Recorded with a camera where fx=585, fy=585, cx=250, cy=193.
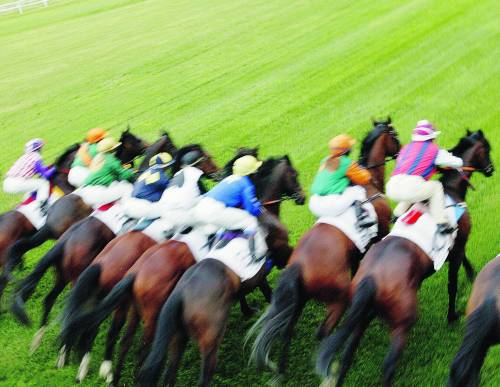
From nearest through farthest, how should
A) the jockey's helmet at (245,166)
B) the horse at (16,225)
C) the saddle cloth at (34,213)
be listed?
1. the jockey's helmet at (245,166)
2. the horse at (16,225)
3. the saddle cloth at (34,213)

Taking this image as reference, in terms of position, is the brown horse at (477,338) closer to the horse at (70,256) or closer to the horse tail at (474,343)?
the horse tail at (474,343)

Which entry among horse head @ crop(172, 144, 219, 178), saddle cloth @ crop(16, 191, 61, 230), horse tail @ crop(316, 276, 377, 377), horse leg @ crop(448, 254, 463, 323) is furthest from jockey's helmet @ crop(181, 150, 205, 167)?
horse leg @ crop(448, 254, 463, 323)

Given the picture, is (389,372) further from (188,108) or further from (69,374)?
(188,108)

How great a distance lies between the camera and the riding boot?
222 inches

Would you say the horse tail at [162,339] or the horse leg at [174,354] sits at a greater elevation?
the horse tail at [162,339]

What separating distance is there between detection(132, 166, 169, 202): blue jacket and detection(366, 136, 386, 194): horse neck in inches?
92.7

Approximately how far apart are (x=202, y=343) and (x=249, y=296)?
235 cm

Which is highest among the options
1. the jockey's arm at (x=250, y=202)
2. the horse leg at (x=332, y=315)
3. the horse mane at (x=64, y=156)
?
the jockey's arm at (x=250, y=202)

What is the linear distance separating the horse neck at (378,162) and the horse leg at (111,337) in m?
3.05

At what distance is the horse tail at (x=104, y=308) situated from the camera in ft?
17.4

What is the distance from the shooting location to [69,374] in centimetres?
617

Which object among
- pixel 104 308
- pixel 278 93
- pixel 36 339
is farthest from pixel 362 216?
pixel 278 93

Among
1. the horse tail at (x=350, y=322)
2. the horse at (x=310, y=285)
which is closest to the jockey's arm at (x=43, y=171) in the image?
the horse at (x=310, y=285)

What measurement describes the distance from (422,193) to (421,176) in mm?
211
